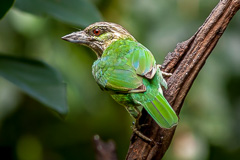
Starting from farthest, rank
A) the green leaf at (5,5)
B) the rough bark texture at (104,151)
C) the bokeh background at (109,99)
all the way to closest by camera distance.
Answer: the bokeh background at (109,99)
the rough bark texture at (104,151)
the green leaf at (5,5)

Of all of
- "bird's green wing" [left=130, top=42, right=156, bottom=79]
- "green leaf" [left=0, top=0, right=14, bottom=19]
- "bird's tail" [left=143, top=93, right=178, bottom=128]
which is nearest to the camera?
"bird's tail" [left=143, top=93, right=178, bottom=128]

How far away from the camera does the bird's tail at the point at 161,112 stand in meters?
2.95

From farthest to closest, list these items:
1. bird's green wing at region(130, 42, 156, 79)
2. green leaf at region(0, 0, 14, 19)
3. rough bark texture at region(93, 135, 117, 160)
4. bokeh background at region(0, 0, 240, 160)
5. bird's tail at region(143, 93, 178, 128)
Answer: bokeh background at region(0, 0, 240, 160) → rough bark texture at region(93, 135, 117, 160) → green leaf at region(0, 0, 14, 19) → bird's green wing at region(130, 42, 156, 79) → bird's tail at region(143, 93, 178, 128)

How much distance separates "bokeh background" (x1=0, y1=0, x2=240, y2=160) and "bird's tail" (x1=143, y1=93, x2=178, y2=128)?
68.3 inches

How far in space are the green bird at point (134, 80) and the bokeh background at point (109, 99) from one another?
45.6 inches

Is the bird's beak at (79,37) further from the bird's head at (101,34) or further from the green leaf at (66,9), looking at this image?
the green leaf at (66,9)

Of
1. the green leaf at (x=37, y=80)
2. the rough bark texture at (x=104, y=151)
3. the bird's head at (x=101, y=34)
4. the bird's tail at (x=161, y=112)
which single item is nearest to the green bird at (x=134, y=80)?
the bird's tail at (x=161, y=112)

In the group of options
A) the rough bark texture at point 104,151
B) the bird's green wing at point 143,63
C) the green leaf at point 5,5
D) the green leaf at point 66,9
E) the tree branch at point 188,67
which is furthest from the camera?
the green leaf at point 66,9

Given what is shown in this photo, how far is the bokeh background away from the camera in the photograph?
5.00m

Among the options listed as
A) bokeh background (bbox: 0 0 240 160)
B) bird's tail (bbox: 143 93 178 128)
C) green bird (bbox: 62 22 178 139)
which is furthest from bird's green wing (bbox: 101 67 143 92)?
bokeh background (bbox: 0 0 240 160)

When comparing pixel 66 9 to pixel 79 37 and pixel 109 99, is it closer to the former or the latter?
pixel 79 37

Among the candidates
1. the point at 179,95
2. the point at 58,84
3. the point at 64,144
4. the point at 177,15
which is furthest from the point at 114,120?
the point at 179,95

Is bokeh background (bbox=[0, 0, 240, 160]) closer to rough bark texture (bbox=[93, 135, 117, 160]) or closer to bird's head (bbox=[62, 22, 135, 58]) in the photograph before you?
bird's head (bbox=[62, 22, 135, 58])

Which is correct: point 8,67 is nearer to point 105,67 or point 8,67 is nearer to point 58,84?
point 58,84
